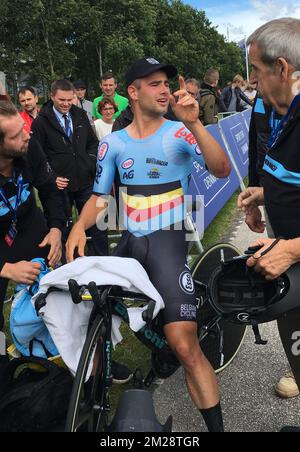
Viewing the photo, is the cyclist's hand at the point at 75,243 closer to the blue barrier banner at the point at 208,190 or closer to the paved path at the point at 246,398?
the paved path at the point at 246,398

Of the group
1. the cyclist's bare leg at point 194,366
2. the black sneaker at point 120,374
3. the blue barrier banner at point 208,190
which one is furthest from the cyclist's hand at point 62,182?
the cyclist's bare leg at point 194,366

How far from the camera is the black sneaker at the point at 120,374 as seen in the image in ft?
10.7

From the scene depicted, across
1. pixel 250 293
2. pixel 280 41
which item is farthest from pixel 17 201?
pixel 280 41

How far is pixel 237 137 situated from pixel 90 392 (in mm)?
8114

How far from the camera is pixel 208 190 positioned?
21.2ft

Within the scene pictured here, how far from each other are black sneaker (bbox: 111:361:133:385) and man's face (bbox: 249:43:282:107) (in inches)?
90.2

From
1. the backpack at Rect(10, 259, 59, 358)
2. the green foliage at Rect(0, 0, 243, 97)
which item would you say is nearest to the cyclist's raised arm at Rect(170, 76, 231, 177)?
the backpack at Rect(10, 259, 59, 358)

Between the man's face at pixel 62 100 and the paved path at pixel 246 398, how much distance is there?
3.53 meters

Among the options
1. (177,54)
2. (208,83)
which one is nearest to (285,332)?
(208,83)

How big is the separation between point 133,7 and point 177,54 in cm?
1050

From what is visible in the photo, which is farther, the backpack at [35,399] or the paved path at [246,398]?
the paved path at [246,398]

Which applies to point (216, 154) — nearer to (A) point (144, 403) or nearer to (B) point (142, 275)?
(B) point (142, 275)

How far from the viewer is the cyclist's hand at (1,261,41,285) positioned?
2414 millimetres

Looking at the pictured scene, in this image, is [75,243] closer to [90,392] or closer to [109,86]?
[90,392]
